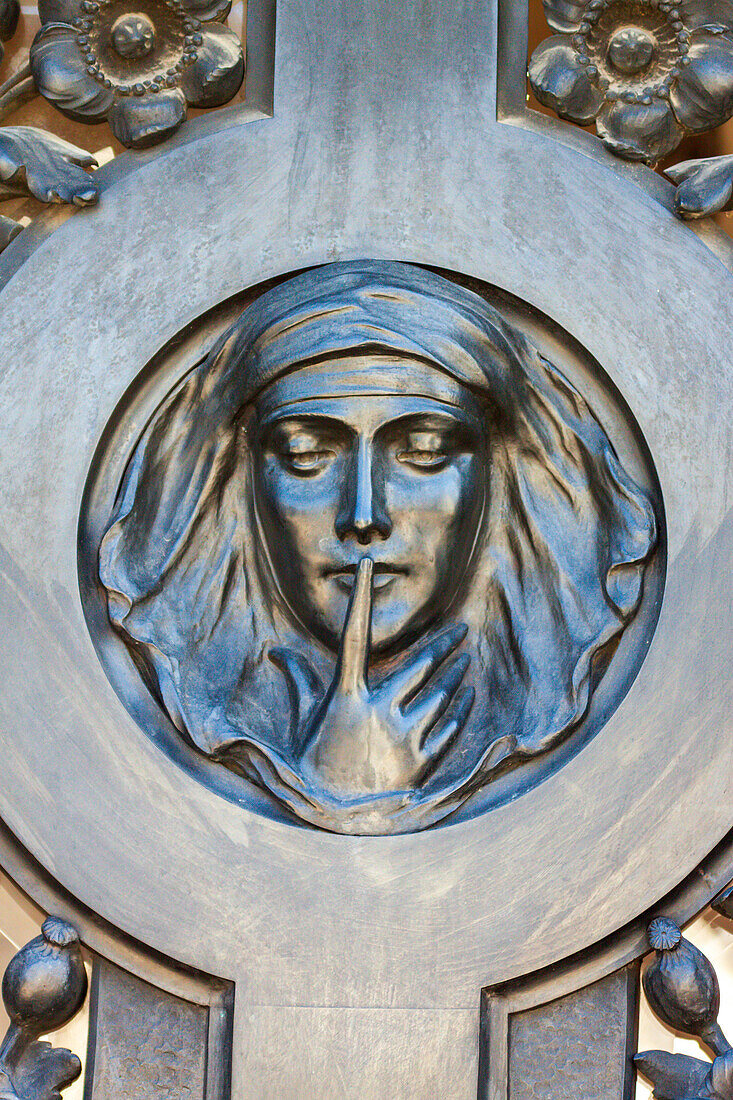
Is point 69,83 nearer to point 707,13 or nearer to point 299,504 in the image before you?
point 299,504

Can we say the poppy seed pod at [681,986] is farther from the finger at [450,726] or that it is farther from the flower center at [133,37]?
the flower center at [133,37]

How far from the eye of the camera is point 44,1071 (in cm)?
194

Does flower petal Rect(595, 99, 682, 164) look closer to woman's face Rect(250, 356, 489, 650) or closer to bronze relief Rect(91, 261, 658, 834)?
bronze relief Rect(91, 261, 658, 834)

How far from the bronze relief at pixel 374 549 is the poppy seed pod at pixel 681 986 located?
26 centimetres

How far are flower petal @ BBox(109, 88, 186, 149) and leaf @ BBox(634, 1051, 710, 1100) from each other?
4.09 feet

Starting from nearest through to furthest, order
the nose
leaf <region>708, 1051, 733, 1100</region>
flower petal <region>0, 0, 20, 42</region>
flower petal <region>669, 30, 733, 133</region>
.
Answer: leaf <region>708, 1051, 733, 1100</region> → the nose → flower petal <region>669, 30, 733, 133</region> → flower petal <region>0, 0, 20, 42</region>

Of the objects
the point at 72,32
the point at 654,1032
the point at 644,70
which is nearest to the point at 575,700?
the point at 654,1032

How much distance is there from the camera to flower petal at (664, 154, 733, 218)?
2.11m

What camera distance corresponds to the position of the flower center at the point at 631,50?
2.15 meters

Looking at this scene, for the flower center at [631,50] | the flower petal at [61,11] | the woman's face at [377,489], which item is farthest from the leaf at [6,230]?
the flower center at [631,50]

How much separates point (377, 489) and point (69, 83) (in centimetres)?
66

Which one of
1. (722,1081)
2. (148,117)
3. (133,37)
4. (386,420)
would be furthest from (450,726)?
(133,37)

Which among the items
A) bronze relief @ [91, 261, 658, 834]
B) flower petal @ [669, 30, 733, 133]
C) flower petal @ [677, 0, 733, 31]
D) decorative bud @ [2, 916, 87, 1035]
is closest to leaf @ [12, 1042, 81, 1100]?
decorative bud @ [2, 916, 87, 1035]

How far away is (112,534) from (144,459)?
0.34 feet
